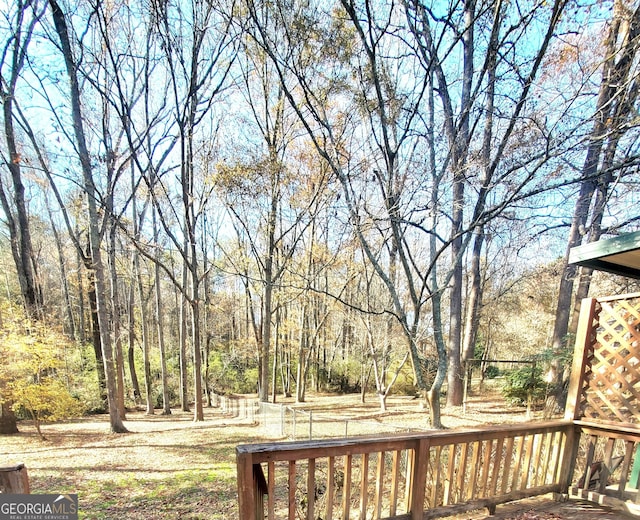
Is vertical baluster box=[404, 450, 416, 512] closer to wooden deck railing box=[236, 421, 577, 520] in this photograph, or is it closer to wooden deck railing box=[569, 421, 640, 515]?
wooden deck railing box=[236, 421, 577, 520]

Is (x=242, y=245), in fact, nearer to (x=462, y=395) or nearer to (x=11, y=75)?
(x=11, y=75)

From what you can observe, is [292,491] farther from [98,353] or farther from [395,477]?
[98,353]

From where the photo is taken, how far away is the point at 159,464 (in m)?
5.24

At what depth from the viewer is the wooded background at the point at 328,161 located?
351cm

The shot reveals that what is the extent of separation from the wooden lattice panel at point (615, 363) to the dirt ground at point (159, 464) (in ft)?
2.90

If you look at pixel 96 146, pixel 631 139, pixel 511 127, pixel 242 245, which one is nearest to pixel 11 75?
pixel 96 146

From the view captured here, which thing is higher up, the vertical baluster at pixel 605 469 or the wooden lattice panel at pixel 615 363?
the wooden lattice panel at pixel 615 363

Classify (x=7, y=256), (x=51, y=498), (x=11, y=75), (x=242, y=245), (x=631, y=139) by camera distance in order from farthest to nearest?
(x=7, y=256)
(x=242, y=245)
(x=11, y=75)
(x=631, y=139)
(x=51, y=498)

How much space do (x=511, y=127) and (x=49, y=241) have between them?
17.8m

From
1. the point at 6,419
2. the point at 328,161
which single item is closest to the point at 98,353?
the point at 6,419

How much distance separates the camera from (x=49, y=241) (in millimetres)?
13727

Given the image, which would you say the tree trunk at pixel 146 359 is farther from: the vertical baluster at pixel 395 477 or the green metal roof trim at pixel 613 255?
the green metal roof trim at pixel 613 255

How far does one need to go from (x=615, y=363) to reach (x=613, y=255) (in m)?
0.98

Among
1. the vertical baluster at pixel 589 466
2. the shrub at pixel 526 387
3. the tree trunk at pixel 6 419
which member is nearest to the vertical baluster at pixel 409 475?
the vertical baluster at pixel 589 466
